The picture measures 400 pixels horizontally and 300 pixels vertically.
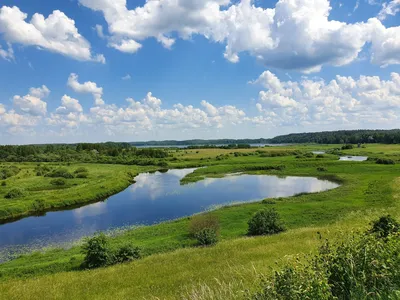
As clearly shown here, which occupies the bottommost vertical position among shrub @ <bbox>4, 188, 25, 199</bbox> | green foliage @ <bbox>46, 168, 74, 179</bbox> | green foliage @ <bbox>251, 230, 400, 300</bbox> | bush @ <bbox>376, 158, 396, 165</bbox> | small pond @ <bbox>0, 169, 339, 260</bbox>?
small pond @ <bbox>0, 169, 339, 260</bbox>

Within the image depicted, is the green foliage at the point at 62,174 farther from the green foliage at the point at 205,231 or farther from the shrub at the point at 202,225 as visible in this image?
the green foliage at the point at 205,231

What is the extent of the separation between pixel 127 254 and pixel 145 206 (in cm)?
2799

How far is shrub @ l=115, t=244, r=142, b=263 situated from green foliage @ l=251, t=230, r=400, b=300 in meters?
15.2

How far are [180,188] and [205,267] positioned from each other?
47.6 metres

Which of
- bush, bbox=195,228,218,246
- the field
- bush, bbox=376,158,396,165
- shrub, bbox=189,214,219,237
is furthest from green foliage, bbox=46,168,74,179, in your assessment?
bush, bbox=376,158,396,165

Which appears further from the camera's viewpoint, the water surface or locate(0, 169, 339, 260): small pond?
the water surface

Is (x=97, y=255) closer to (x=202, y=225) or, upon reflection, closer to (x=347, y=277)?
(x=202, y=225)

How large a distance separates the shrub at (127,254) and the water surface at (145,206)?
15358 mm

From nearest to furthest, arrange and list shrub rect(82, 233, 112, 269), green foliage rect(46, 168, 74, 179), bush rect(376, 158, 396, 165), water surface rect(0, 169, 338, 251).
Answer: shrub rect(82, 233, 112, 269) < water surface rect(0, 169, 338, 251) < green foliage rect(46, 168, 74, 179) < bush rect(376, 158, 396, 165)

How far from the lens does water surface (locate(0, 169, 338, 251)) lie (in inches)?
1389

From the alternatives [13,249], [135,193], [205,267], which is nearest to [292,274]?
[205,267]

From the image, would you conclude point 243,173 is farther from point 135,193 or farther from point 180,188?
point 135,193

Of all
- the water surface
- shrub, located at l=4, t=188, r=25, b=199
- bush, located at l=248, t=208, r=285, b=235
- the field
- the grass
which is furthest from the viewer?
shrub, located at l=4, t=188, r=25, b=199

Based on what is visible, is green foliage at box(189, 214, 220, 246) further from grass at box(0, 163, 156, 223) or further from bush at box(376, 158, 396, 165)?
bush at box(376, 158, 396, 165)
